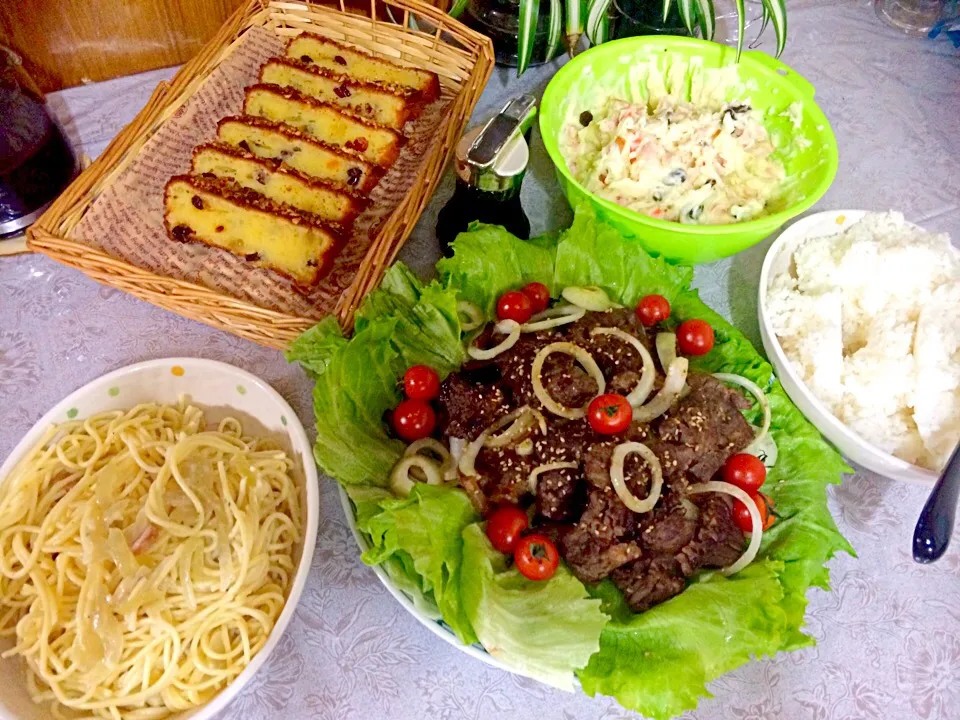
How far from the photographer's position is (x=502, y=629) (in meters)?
1.24

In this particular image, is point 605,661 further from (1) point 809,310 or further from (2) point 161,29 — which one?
(2) point 161,29

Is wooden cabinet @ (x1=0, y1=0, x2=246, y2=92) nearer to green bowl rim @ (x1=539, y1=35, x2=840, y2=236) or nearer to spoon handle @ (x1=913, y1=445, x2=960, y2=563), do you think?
green bowl rim @ (x1=539, y1=35, x2=840, y2=236)

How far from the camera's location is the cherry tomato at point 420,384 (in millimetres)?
1561

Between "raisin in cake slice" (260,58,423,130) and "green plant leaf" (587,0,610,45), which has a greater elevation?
"green plant leaf" (587,0,610,45)

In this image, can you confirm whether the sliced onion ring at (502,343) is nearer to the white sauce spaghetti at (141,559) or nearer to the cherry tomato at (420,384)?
the cherry tomato at (420,384)

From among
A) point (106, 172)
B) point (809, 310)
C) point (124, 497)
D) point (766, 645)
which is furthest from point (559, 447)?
point (106, 172)

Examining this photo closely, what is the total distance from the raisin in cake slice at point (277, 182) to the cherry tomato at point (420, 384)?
2.39 ft

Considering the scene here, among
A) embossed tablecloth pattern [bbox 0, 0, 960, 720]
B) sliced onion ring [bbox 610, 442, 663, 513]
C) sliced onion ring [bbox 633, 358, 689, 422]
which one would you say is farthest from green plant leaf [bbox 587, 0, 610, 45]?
sliced onion ring [bbox 610, 442, 663, 513]

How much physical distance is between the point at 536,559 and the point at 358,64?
1900mm

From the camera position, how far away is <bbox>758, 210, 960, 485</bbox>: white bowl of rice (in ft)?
5.28

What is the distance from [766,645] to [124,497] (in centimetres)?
139

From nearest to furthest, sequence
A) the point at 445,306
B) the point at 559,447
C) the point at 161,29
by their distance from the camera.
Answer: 1. the point at 559,447
2. the point at 445,306
3. the point at 161,29

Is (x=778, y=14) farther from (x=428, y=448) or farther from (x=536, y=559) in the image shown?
(x=536, y=559)

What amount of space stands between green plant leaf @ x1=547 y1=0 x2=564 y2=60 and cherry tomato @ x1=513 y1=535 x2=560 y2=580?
1.74 metres
